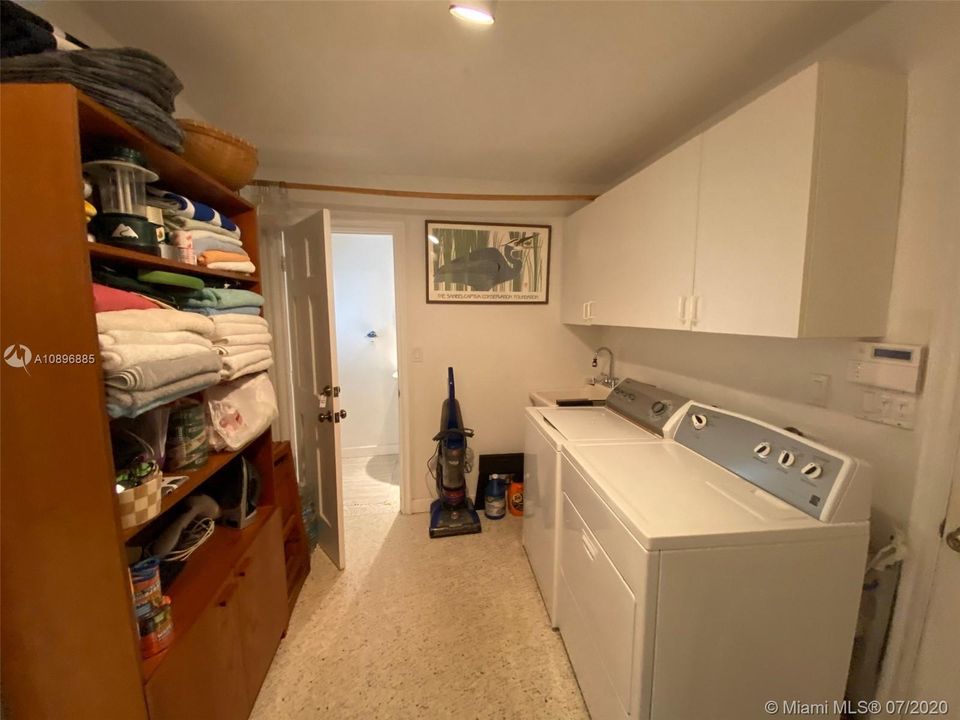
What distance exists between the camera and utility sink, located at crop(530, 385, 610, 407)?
2.52 metres

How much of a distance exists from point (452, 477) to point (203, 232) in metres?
1.97

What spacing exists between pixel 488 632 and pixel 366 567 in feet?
2.75

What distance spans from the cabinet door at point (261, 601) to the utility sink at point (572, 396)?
1684 mm

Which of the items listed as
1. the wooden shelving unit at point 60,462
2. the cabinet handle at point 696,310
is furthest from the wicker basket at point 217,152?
the cabinet handle at point 696,310

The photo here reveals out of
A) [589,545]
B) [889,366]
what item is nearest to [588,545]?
[589,545]

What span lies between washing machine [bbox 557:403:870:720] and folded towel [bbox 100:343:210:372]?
1281 millimetres

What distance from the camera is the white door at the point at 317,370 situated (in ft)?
6.16

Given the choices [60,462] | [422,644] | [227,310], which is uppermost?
[227,310]

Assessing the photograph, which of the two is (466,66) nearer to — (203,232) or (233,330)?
(203,232)

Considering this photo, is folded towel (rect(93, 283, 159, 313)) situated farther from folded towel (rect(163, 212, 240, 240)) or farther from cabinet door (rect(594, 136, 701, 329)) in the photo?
cabinet door (rect(594, 136, 701, 329))

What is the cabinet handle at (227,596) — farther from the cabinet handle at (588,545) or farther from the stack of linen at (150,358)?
the cabinet handle at (588,545)

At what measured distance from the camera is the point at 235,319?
1.26 meters

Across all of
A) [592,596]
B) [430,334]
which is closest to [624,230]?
[430,334]

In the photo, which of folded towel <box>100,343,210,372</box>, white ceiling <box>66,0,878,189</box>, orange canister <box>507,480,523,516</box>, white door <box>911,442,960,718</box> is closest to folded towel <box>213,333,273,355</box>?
→ folded towel <box>100,343,210,372</box>
